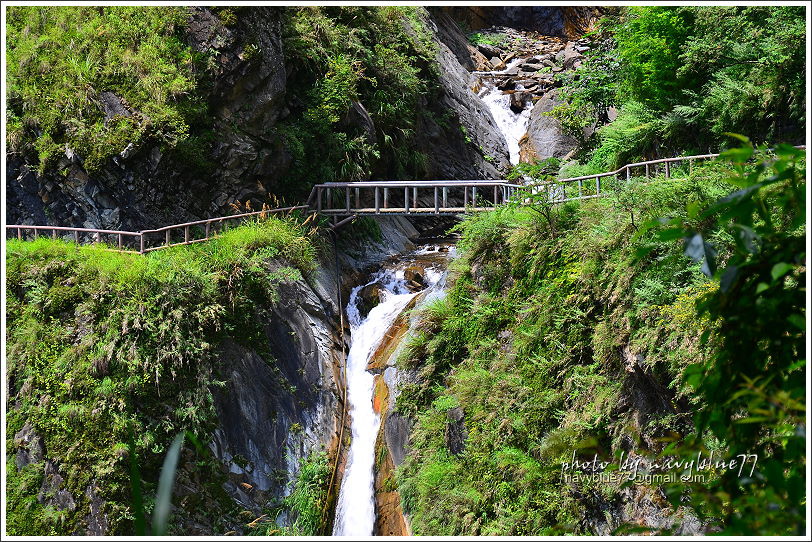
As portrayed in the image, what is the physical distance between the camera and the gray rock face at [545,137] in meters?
19.8

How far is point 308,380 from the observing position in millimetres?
10664

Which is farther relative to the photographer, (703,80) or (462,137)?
(462,137)

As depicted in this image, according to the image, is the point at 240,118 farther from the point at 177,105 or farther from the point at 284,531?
the point at 284,531

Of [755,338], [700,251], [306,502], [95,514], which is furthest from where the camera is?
[306,502]

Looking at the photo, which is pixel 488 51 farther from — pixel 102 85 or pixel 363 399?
pixel 363 399

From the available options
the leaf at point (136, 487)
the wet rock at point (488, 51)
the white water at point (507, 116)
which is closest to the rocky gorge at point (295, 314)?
the leaf at point (136, 487)

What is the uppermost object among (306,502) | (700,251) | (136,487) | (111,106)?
(111,106)

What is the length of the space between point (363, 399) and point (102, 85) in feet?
27.1

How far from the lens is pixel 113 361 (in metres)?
9.00

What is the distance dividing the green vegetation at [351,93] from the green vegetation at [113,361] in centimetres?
462

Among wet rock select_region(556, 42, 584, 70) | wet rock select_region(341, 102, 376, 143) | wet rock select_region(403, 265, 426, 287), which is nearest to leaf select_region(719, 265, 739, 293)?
wet rock select_region(403, 265, 426, 287)

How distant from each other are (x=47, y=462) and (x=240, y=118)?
7556 millimetres

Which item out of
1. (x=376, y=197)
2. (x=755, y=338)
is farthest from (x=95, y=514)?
(x=755, y=338)

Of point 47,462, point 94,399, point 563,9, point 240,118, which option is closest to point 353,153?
point 240,118
